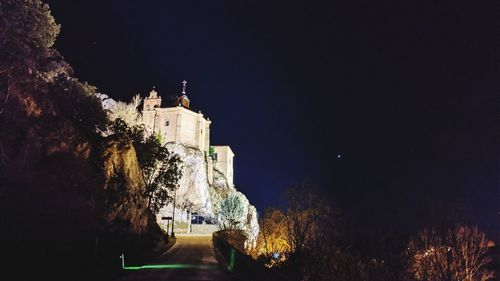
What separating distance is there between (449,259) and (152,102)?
76.1 metres

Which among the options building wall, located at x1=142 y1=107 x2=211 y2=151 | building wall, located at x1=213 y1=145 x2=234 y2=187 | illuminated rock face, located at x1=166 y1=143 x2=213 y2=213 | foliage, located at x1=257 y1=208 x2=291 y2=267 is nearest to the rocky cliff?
illuminated rock face, located at x1=166 y1=143 x2=213 y2=213

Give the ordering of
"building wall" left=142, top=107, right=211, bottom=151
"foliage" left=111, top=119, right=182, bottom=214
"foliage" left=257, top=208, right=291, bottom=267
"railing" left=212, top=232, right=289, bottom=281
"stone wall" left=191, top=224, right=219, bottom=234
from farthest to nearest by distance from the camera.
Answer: "building wall" left=142, top=107, right=211, bottom=151 → "stone wall" left=191, top=224, right=219, bottom=234 → "foliage" left=257, top=208, right=291, bottom=267 → "foliage" left=111, top=119, right=182, bottom=214 → "railing" left=212, top=232, right=289, bottom=281

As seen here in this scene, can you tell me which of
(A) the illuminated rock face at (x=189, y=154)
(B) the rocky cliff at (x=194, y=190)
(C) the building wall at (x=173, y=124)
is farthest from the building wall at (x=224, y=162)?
(C) the building wall at (x=173, y=124)

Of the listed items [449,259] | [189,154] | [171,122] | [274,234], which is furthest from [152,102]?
[449,259]

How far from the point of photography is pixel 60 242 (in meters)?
19.5

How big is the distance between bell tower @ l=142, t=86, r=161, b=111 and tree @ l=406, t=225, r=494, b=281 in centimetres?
6940

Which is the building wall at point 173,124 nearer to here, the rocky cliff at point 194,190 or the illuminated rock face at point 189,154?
the illuminated rock face at point 189,154

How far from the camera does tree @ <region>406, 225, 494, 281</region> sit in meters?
41.3

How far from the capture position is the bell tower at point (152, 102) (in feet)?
318

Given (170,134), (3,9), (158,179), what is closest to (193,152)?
(170,134)

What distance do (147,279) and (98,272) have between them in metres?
2.05

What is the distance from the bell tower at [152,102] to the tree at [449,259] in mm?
69403

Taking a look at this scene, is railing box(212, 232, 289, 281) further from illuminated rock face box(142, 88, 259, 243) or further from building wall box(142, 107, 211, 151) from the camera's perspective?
building wall box(142, 107, 211, 151)

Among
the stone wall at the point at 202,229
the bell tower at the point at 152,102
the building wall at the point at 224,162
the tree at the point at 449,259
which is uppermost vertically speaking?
the bell tower at the point at 152,102
